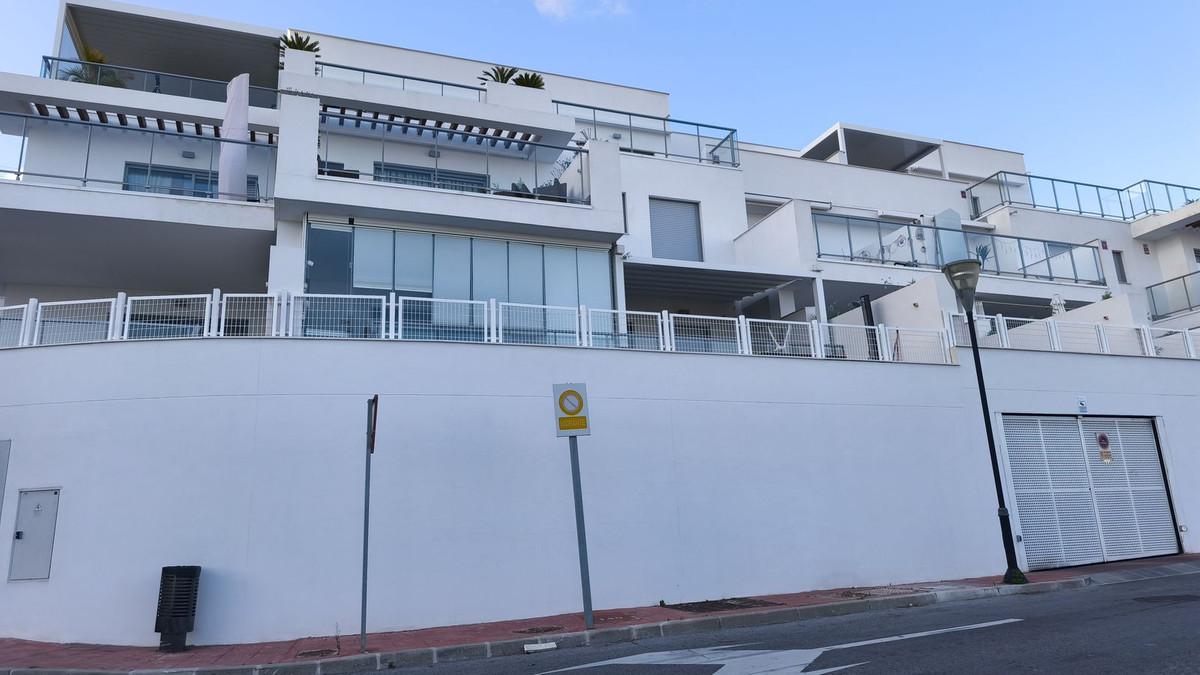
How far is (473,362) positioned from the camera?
12.9m

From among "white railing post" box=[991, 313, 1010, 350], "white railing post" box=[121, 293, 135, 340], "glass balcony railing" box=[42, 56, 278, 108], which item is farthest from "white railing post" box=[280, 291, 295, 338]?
"white railing post" box=[991, 313, 1010, 350]

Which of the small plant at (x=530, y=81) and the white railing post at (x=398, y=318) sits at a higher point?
the small plant at (x=530, y=81)

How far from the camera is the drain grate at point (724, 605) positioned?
1183 centimetres

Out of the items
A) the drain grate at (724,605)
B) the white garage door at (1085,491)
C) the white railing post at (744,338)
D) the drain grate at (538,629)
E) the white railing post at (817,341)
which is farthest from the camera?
the white garage door at (1085,491)

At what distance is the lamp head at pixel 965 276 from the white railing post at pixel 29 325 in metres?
14.5

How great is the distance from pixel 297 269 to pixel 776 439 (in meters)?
9.38

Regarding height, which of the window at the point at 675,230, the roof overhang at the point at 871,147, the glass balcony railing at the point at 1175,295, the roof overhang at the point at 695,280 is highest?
the roof overhang at the point at 871,147

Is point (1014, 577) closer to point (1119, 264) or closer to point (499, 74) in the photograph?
point (499, 74)

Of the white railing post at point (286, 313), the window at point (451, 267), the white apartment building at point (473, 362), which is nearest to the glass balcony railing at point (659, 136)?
the white apartment building at point (473, 362)

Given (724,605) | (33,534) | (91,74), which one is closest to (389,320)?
(33,534)

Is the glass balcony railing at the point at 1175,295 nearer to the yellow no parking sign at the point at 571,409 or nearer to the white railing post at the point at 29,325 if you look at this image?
the yellow no parking sign at the point at 571,409

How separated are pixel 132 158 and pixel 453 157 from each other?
7.07 metres

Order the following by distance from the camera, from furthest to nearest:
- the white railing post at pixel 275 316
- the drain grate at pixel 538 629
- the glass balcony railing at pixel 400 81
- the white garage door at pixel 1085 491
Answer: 1. the glass balcony railing at pixel 400 81
2. the white garage door at pixel 1085 491
3. the white railing post at pixel 275 316
4. the drain grate at pixel 538 629

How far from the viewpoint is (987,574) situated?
15.2 m
